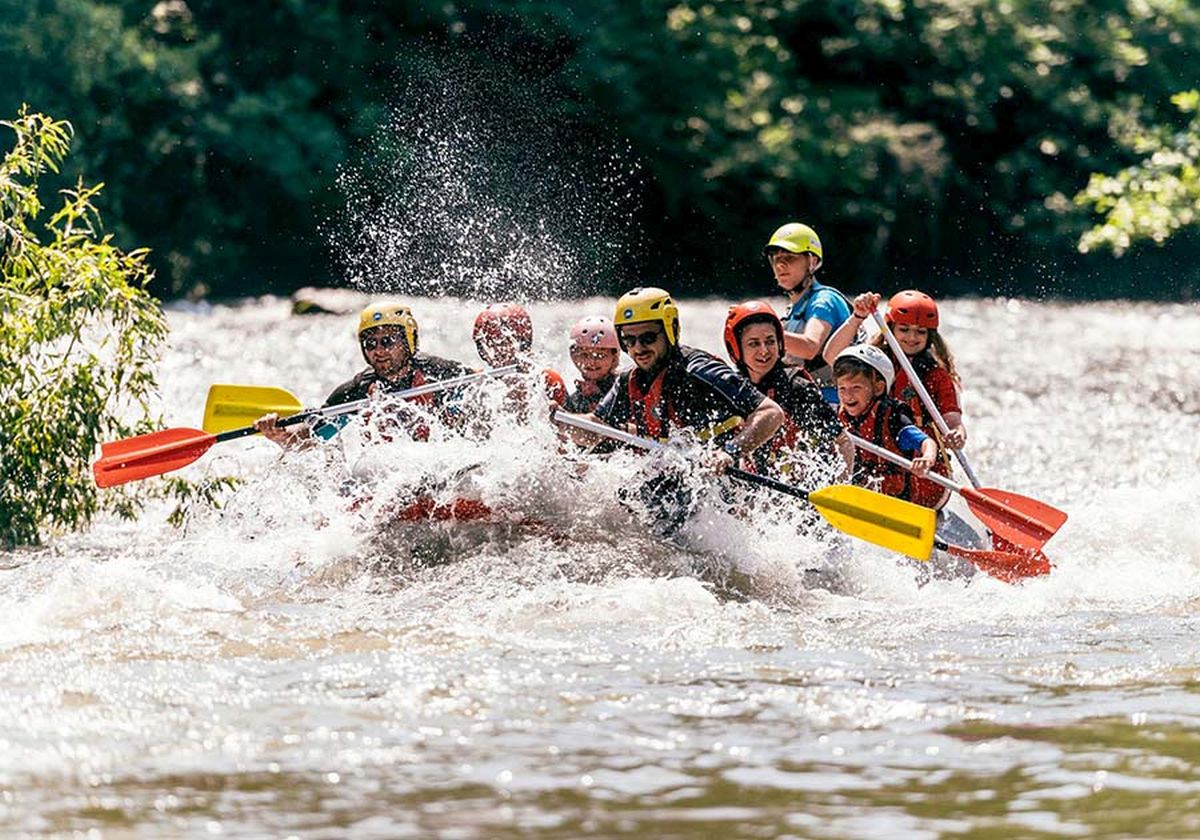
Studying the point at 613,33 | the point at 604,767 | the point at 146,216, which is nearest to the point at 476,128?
the point at 613,33

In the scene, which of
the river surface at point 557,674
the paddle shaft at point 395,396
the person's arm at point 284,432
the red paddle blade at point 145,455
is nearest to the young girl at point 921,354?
the river surface at point 557,674

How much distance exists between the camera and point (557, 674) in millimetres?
7141

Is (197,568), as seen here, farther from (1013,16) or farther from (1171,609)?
(1013,16)

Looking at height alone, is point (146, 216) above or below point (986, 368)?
above

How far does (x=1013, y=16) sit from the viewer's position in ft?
104

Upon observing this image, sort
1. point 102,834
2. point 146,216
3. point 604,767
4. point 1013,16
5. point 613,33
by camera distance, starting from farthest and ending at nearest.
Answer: point 1013,16 → point 613,33 → point 146,216 → point 604,767 → point 102,834

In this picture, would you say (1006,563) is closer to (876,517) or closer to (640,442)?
(876,517)

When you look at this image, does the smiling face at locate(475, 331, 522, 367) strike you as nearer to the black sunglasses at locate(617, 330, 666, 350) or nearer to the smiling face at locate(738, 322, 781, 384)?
the black sunglasses at locate(617, 330, 666, 350)

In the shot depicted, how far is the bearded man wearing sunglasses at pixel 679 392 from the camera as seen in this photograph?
888cm

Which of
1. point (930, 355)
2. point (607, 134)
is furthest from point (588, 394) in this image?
point (607, 134)

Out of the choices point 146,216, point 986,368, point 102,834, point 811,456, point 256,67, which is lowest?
point 102,834

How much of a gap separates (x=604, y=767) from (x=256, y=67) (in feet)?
77.2

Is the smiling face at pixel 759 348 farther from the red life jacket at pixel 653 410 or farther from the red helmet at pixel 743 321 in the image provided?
the red life jacket at pixel 653 410

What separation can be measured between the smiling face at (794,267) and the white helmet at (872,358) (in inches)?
30.8
